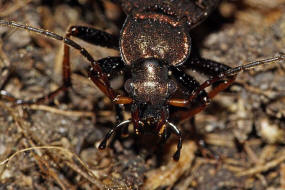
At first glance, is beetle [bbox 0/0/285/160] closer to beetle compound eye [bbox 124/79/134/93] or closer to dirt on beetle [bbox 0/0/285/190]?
beetle compound eye [bbox 124/79/134/93]

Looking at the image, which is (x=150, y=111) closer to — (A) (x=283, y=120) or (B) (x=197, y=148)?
(B) (x=197, y=148)

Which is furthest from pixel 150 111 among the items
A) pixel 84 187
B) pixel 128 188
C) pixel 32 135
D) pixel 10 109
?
pixel 10 109

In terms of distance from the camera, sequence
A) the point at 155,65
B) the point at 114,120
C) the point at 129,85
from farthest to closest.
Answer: the point at 114,120
the point at 155,65
the point at 129,85

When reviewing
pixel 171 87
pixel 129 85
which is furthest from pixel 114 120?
pixel 171 87

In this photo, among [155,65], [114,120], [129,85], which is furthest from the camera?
[114,120]

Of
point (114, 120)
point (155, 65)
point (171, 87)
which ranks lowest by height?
point (114, 120)

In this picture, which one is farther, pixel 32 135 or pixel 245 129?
pixel 245 129

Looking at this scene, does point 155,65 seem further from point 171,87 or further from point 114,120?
point 114,120
